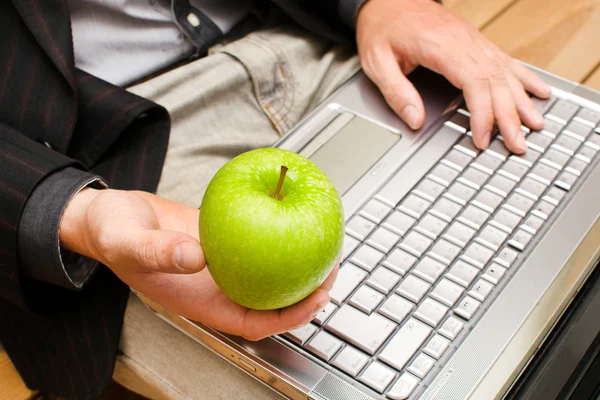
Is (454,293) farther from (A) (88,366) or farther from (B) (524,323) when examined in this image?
(A) (88,366)

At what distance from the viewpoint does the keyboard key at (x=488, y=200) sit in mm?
679

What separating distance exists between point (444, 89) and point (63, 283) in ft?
1.79

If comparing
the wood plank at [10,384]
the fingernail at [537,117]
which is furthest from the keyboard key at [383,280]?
the wood plank at [10,384]

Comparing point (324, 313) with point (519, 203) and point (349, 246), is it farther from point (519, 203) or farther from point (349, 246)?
point (519, 203)

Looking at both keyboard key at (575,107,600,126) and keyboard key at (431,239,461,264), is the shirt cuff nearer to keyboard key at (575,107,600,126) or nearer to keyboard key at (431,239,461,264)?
keyboard key at (431,239,461,264)

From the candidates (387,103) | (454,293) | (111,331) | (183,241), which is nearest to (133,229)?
(183,241)

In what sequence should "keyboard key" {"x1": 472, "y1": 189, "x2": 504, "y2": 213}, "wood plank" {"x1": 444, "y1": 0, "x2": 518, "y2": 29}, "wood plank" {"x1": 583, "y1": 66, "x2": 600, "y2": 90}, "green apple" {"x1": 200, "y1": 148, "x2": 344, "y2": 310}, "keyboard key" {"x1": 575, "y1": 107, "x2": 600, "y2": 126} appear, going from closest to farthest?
"green apple" {"x1": 200, "y1": 148, "x2": 344, "y2": 310} < "keyboard key" {"x1": 472, "y1": 189, "x2": 504, "y2": 213} < "keyboard key" {"x1": 575, "y1": 107, "x2": 600, "y2": 126} < "wood plank" {"x1": 583, "y1": 66, "x2": 600, "y2": 90} < "wood plank" {"x1": 444, "y1": 0, "x2": 518, "y2": 29}

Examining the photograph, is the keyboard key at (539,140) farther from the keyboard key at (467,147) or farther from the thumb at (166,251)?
the thumb at (166,251)

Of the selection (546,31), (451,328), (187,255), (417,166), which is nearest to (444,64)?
(417,166)

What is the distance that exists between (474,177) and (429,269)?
0.15 metres

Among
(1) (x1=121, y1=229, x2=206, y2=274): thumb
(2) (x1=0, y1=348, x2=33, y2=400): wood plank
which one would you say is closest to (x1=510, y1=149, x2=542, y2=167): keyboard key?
(1) (x1=121, y1=229, x2=206, y2=274): thumb

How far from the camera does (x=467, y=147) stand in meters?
0.75

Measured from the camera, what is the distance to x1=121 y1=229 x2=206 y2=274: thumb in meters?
0.48

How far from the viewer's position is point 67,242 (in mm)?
625
